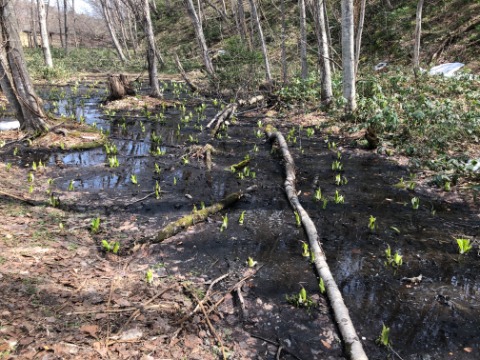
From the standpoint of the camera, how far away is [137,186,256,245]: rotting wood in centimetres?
463

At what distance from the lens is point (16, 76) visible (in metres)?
8.05

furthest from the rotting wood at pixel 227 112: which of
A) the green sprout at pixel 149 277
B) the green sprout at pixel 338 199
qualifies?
the green sprout at pixel 149 277

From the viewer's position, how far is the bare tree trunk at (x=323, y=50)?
33.8ft

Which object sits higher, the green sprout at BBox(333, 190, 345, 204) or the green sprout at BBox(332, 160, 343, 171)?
the green sprout at BBox(332, 160, 343, 171)

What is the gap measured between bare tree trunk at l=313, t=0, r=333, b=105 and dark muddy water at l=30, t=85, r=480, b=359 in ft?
10.9

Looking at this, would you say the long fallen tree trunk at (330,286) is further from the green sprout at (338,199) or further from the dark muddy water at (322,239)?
the green sprout at (338,199)

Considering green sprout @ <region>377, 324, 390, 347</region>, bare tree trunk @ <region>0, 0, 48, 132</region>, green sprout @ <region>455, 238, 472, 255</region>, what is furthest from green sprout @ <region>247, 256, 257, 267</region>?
bare tree trunk @ <region>0, 0, 48, 132</region>

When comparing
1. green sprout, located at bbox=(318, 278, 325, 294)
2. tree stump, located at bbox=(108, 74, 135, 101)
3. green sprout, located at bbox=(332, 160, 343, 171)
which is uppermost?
tree stump, located at bbox=(108, 74, 135, 101)

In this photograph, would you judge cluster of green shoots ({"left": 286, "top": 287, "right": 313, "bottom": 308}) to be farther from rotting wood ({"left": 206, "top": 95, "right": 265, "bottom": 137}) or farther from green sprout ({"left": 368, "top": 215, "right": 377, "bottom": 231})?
rotting wood ({"left": 206, "top": 95, "right": 265, "bottom": 137})

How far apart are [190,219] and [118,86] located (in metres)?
10.2

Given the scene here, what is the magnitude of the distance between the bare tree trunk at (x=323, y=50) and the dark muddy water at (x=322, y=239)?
3318mm

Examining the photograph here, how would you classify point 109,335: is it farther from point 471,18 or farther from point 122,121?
point 471,18

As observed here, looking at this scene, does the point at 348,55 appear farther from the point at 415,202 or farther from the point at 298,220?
the point at 298,220

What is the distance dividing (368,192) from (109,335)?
4887mm
